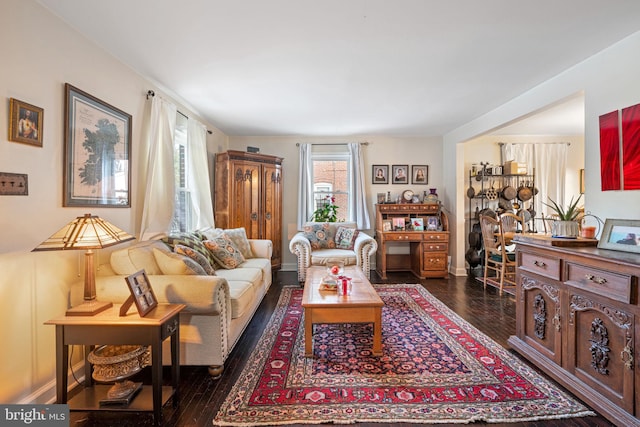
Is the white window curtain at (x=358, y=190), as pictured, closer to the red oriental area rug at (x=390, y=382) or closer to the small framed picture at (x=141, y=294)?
the red oriental area rug at (x=390, y=382)

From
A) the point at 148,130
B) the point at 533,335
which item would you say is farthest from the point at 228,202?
the point at 533,335

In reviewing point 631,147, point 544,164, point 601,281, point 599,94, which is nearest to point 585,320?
point 601,281

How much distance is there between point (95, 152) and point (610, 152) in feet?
13.1

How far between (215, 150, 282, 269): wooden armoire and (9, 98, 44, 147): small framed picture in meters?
2.75

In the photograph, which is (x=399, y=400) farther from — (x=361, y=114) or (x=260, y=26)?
(x=361, y=114)

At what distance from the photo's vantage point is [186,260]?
92.4 inches

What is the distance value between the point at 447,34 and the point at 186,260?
2.64 meters

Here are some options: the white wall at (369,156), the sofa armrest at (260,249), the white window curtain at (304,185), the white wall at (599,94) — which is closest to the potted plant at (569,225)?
the white wall at (599,94)

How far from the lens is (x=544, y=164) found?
212 inches

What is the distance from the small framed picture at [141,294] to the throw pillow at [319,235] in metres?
3.13

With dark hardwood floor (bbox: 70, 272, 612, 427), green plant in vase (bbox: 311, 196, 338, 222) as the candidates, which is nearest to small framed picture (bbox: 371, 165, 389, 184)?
green plant in vase (bbox: 311, 196, 338, 222)

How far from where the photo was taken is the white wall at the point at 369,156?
5.56 m

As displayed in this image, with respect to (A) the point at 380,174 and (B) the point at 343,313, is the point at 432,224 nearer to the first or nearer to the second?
(A) the point at 380,174

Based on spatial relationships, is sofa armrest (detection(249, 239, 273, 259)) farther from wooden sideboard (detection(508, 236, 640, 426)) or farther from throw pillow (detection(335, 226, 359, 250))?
wooden sideboard (detection(508, 236, 640, 426))
